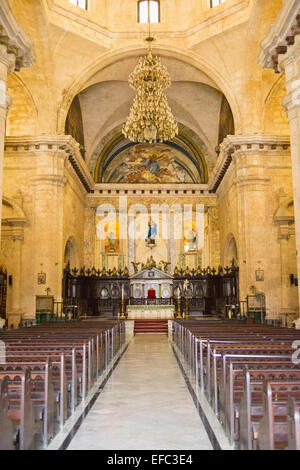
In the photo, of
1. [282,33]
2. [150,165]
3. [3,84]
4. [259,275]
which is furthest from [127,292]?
[282,33]

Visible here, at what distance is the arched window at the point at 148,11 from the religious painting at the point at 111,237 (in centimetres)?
1205

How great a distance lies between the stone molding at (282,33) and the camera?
33.9 ft

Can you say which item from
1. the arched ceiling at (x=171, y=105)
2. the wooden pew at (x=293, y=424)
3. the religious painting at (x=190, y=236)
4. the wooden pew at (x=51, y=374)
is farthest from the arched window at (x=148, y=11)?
the wooden pew at (x=293, y=424)

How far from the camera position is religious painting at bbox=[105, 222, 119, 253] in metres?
29.3

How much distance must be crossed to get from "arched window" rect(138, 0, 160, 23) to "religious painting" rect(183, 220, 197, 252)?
12.2 metres

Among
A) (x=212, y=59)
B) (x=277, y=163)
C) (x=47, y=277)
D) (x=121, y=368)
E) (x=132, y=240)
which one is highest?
(x=212, y=59)

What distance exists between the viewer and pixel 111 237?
1158 inches

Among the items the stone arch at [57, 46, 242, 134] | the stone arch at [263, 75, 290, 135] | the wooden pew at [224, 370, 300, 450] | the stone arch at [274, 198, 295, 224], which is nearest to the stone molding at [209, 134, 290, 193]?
the stone arch at [263, 75, 290, 135]

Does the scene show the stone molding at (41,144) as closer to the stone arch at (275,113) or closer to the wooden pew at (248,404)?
the stone arch at (275,113)

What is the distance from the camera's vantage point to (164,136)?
50.0 ft

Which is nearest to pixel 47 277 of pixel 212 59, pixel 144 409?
pixel 212 59
